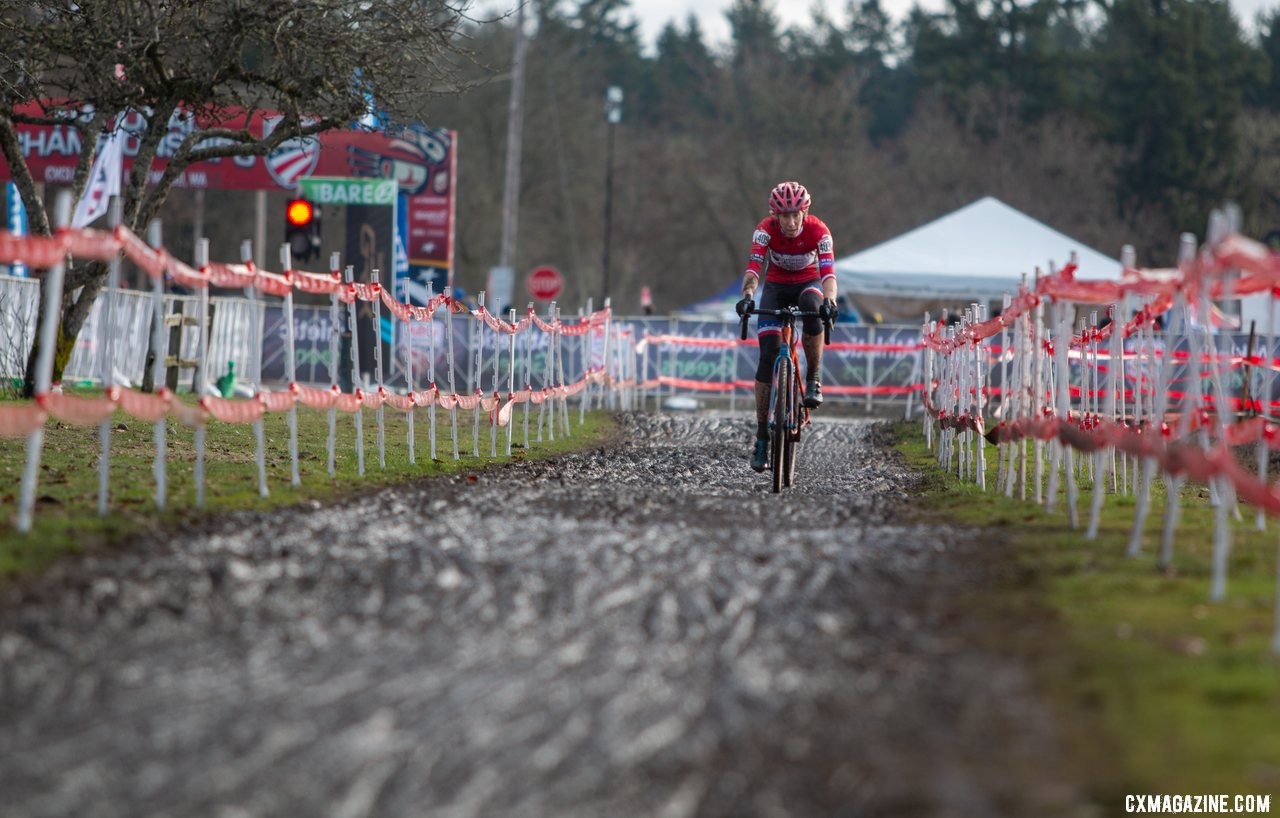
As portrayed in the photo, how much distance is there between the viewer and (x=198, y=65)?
1844cm

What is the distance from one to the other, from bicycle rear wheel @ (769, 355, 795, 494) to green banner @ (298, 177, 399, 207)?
62.7 ft

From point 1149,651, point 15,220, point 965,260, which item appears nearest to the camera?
point 1149,651

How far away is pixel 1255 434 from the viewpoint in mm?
10062

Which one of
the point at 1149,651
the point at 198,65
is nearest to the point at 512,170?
the point at 198,65

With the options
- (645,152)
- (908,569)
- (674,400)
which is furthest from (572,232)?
(908,569)

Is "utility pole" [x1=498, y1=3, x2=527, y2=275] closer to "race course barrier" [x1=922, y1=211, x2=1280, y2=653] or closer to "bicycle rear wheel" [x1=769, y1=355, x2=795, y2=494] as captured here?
"race course barrier" [x1=922, y1=211, x2=1280, y2=653]

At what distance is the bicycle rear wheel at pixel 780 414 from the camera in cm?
1205

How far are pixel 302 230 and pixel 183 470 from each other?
1285cm

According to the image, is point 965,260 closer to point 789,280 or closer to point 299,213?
point 299,213

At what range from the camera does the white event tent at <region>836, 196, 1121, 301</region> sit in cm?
3656

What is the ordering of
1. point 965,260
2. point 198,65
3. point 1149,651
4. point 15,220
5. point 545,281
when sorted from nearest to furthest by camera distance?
point 1149,651 < point 198,65 < point 15,220 < point 965,260 < point 545,281

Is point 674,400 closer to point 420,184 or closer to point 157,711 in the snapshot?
point 420,184

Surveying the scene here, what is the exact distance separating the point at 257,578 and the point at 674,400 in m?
24.5

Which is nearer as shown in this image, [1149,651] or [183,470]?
[1149,651]
